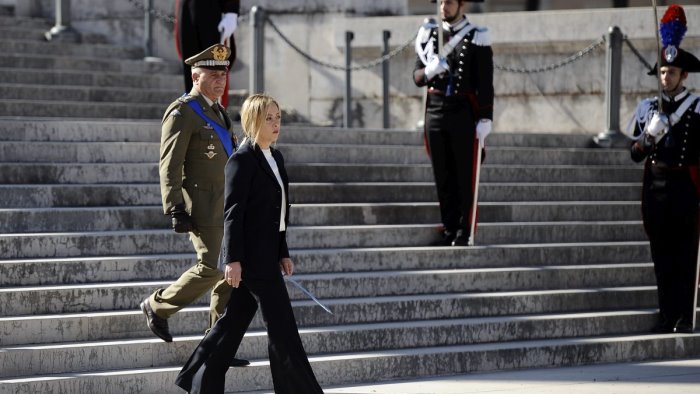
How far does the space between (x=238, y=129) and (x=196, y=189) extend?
346 cm

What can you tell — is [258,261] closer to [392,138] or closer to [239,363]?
[239,363]

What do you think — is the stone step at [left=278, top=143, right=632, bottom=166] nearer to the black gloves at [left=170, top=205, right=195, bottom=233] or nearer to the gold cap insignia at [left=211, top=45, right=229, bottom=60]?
the gold cap insignia at [left=211, top=45, right=229, bottom=60]

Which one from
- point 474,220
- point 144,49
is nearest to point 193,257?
point 474,220

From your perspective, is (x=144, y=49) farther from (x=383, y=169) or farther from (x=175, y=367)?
(x=175, y=367)

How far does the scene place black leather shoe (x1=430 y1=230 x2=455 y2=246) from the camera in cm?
1126

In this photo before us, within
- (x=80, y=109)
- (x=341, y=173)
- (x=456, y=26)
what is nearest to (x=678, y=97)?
(x=456, y=26)

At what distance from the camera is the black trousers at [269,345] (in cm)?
784

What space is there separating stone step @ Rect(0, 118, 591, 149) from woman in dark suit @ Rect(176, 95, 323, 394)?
3.64 metres

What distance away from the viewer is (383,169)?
12.2 m

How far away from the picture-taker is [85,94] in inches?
553

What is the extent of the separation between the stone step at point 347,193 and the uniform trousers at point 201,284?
199 cm

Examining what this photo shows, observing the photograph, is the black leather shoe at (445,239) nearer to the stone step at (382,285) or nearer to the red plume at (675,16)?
the stone step at (382,285)

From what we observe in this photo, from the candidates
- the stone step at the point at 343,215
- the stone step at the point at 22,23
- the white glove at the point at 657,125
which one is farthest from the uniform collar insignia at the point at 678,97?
the stone step at the point at 22,23

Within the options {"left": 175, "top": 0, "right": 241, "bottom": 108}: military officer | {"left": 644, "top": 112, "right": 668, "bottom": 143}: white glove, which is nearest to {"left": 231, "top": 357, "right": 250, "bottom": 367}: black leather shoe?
{"left": 175, "top": 0, "right": 241, "bottom": 108}: military officer
